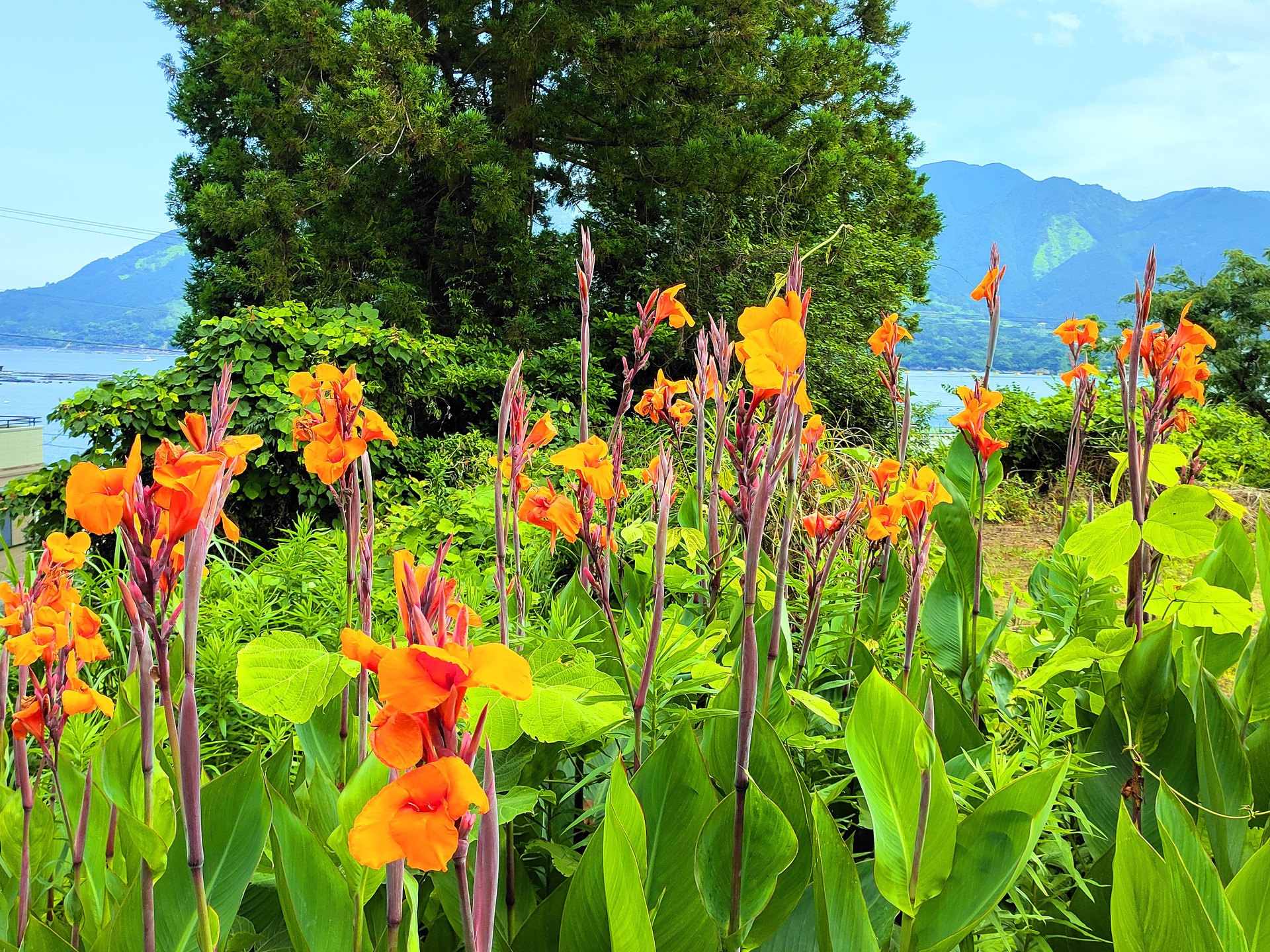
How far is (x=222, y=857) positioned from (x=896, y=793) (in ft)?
2.11

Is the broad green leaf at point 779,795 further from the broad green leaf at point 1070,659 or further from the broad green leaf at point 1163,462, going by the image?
the broad green leaf at point 1163,462

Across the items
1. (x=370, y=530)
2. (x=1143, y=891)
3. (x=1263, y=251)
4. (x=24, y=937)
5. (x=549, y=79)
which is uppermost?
(x=549, y=79)

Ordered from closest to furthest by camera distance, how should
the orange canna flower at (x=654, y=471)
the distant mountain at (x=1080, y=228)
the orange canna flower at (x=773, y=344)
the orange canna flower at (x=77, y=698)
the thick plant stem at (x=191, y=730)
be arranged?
1. the thick plant stem at (x=191, y=730)
2. the orange canna flower at (x=773, y=344)
3. the orange canna flower at (x=77, y=698)
4. the orange canna flower at (x=654, y=471)
5. the distant mountain at (x=1080, y=228)

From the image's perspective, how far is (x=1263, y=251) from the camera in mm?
13164

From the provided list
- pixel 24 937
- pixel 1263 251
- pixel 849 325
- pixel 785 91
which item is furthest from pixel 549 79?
pixel 1263 251

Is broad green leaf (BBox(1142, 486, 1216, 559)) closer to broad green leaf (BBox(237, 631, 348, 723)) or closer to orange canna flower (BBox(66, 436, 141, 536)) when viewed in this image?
broad green leaf (BBox(237, 631, 348, 723))

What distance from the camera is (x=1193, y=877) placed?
0.75m

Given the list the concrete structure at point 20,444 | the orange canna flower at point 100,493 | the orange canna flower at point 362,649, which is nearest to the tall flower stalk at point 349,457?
the orange canna flower at point 100,493

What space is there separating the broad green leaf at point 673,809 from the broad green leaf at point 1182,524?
61 cm

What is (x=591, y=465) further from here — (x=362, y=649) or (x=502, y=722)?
(x=362, y=649)

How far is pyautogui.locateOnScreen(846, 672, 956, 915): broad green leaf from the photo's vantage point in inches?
28.0

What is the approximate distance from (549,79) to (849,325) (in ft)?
12.5

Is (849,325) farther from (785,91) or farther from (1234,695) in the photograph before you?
(1234,695)

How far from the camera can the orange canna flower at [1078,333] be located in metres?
1.58
